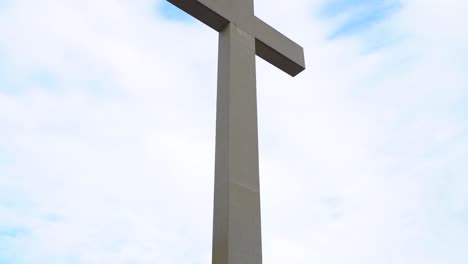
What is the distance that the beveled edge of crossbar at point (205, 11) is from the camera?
11.6ft

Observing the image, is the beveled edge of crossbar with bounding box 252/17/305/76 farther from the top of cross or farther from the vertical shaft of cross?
the vertical shaft of cross

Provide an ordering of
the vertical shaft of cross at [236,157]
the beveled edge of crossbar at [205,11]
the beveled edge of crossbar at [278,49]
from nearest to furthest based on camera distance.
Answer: the vertical shaft of cross at [236,157]
the beveled edge of crossbar at [205,11]
the beveled edge of crossbar at [278,49]

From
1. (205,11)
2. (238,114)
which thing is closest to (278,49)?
(205,11)

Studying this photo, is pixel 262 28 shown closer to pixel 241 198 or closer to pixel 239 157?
pixel 239 157

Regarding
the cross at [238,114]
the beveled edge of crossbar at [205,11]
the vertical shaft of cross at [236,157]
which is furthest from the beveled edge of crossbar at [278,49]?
the beveled edge of crossbar at [205,11]

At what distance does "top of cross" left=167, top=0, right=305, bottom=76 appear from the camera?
356cm

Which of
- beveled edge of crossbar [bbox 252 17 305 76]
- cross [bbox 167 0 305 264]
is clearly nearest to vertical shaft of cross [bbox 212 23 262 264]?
cross [bbox 167 0 305 264]

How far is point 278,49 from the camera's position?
4.00 meters

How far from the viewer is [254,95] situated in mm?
3430

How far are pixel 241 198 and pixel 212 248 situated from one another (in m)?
0.32

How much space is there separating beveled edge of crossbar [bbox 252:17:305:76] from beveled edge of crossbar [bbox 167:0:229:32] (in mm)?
322

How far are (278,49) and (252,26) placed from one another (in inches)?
11.9

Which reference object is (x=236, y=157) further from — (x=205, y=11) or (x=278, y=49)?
(x=278, y=49)

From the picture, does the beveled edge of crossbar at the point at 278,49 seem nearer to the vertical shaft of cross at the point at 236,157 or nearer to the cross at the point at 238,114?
the cross at the point at 238,114
